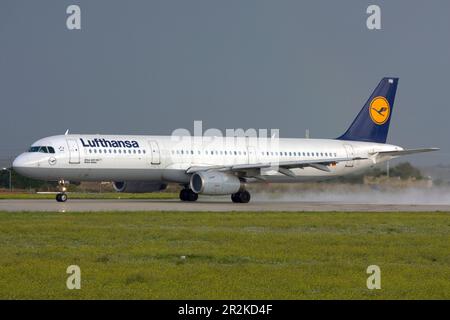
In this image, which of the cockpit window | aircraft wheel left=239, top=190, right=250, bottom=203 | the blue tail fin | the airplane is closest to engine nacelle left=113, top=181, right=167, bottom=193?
the airplane

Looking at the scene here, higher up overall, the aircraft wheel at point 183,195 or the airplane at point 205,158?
the airplane at point 205,158

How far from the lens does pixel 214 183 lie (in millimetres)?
42625

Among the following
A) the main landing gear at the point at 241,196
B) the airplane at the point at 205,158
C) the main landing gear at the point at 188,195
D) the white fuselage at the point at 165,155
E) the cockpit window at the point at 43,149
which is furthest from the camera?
the main landing gear at the point at 188,195

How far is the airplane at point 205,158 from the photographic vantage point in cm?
4194

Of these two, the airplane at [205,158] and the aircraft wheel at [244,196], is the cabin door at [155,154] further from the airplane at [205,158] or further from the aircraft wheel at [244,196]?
the aircraft wheel at [244,196]

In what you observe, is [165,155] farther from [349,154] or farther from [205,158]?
[349,154]

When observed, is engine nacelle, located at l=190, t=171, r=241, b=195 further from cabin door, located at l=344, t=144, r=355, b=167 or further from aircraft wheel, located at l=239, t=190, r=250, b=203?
cabin door, located at l=344, t=144, r=355, b=167

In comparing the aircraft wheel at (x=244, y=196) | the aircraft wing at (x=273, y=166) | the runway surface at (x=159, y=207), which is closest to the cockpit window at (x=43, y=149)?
the runway surface at (x=159, y=207)

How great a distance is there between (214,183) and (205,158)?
4.26 metres

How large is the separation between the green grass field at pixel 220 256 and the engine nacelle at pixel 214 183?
12.2 meters

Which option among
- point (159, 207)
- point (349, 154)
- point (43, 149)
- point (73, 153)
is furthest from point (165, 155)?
point (349, 154)
